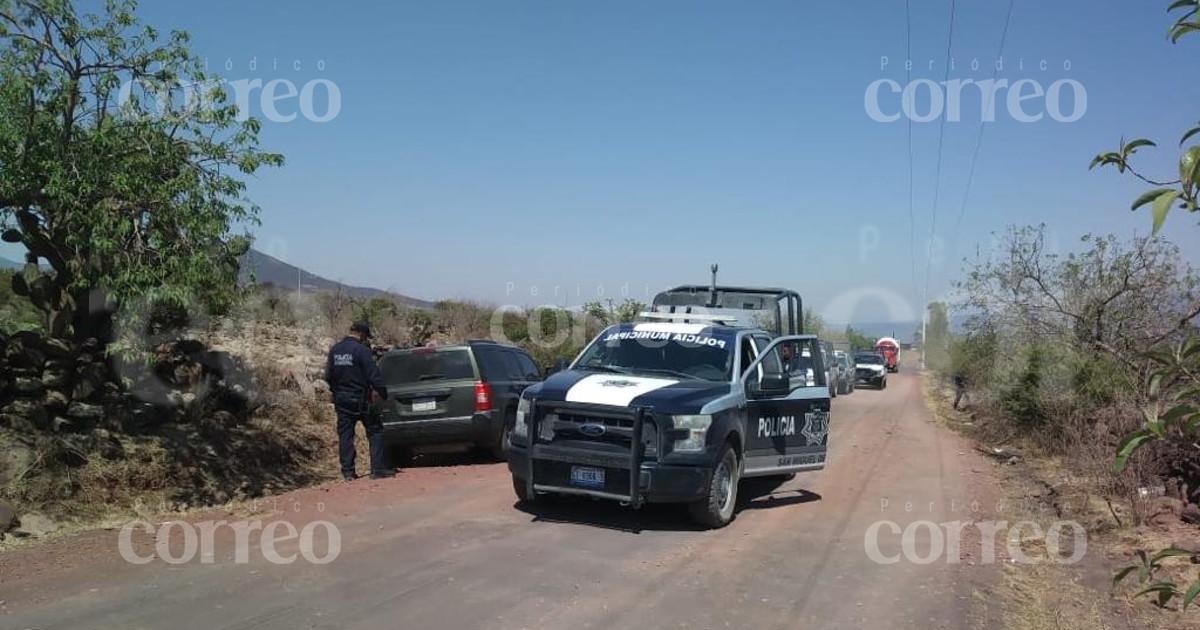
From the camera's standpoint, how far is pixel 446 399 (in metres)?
12.5

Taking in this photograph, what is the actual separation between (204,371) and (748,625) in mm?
9909

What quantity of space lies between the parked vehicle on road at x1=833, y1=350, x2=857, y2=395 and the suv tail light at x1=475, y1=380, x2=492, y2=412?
22.4 metres

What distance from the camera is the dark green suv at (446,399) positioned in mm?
12383

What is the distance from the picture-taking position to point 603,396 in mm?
8641

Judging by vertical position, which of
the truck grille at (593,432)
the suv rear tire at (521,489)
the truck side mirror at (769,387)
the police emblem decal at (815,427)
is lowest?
the suv rear tire at (521,489)

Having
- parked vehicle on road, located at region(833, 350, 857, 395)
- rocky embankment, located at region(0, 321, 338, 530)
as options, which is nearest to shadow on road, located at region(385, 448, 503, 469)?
rocky embankment, located at region(0, 321, 338, 530)

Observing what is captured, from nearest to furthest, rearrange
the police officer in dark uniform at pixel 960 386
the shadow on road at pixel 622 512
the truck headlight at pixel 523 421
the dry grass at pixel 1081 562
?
the dry grass at pixel 1081 562
the shadow on road at pixel 622 512
the truck headlight at pixel 523 421
the police officer in dark uniform at pixel 960 386

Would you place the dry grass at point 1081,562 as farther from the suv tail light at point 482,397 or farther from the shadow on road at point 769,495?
the suv tail light at point 482,397

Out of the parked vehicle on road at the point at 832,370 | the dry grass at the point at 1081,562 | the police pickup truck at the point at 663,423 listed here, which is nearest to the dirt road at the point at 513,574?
the dry grass at the point at 1081,562

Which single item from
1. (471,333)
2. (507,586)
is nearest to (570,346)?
(471,333)

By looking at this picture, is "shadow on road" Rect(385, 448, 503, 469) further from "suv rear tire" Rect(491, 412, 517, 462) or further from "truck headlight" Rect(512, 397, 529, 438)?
"truck headlight" Rect(512, 397, 529, 438)

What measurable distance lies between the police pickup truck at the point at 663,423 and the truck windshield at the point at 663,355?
0.01 meters

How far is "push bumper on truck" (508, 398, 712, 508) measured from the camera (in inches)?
327

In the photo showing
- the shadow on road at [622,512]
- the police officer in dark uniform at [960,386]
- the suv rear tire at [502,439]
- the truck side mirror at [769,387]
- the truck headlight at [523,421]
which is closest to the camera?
the shadow on road at [622,512]
